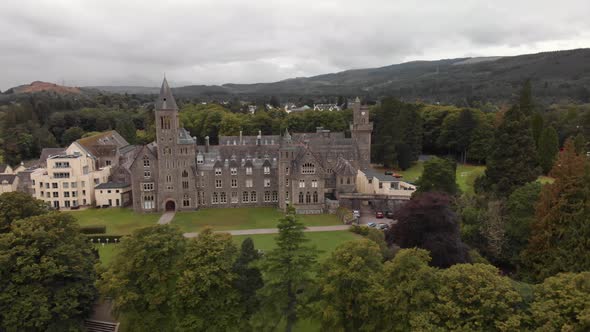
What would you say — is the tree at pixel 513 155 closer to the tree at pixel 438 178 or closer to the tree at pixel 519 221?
the tree at pixel 438 178

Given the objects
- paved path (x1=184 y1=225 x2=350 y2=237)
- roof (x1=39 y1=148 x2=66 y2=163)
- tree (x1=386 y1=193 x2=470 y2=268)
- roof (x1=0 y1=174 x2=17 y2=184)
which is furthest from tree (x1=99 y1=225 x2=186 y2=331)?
roof (x1=39 y1=148 x2=66 y2=163)

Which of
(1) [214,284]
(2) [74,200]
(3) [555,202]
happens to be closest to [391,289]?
(1) [214,284]

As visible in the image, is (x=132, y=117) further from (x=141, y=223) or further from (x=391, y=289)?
(x=391, y=289)

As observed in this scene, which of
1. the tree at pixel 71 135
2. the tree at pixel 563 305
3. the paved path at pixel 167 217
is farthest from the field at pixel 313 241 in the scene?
the tree at pixel 71 135

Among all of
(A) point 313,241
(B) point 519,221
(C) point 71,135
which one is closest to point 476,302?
(B) point 519,221

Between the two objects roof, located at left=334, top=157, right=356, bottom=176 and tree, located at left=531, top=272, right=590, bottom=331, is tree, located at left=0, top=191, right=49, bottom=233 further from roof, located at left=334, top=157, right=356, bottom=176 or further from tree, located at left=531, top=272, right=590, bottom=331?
roof, located at left=334, top=157, right=356, bottom=176

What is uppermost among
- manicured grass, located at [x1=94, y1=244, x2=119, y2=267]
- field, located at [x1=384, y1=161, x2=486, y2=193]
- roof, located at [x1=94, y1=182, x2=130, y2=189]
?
roof, located at [x1=94, y1=182, x2=130, y2=189]
